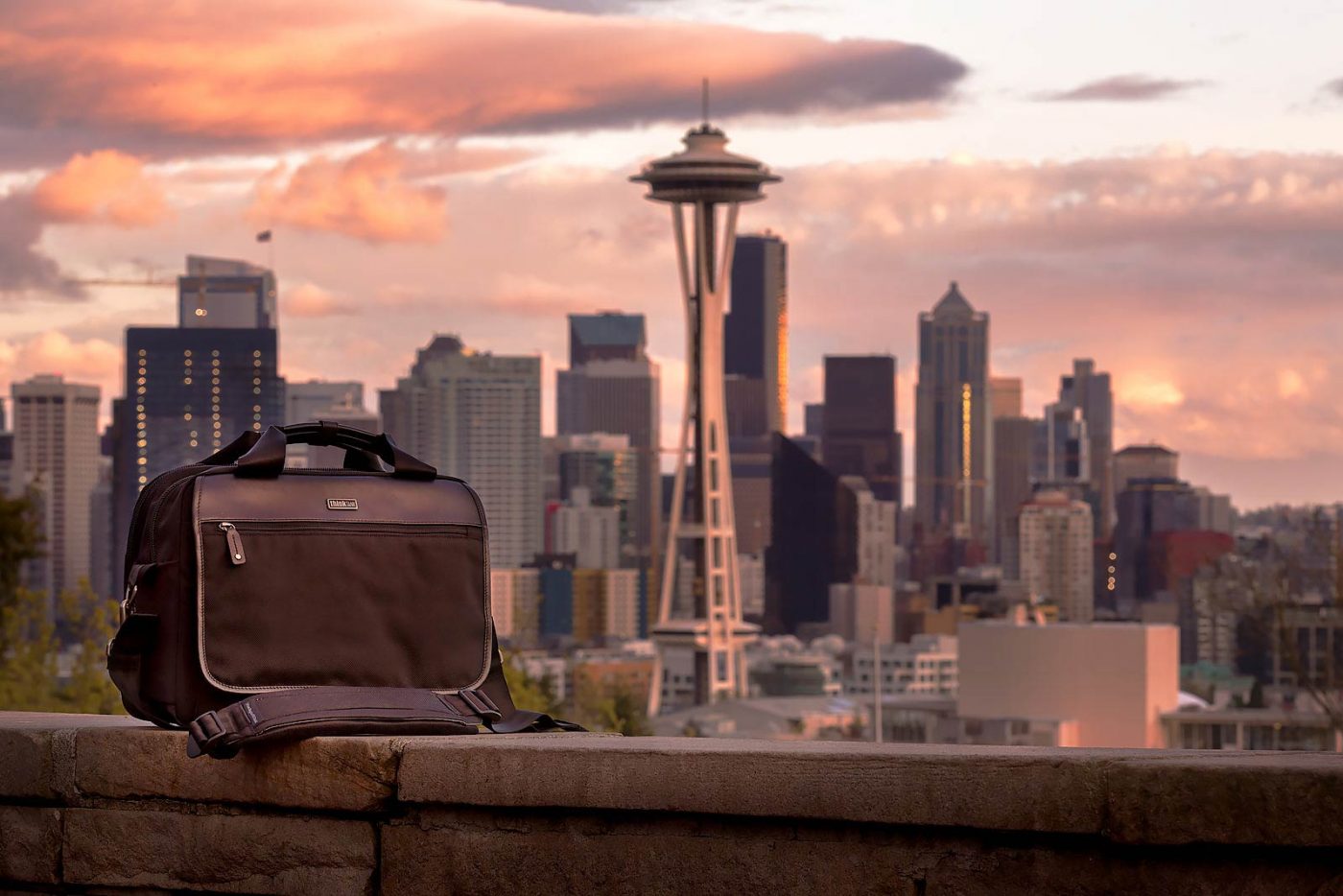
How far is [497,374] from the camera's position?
647 ft

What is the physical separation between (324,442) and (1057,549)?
18591 cm

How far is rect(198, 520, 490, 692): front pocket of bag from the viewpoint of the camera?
3.65 metres

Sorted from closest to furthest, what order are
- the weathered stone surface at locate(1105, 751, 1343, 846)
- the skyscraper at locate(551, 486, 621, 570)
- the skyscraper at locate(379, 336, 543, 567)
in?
the weathered stone surface at locate(1105, 751, 1343, 846), the skyscraper at locate(379, 336, 543, 567), the skyscraper at locate(551, 486, 621, 570)

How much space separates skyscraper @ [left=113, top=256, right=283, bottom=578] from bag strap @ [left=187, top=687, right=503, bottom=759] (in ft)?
549

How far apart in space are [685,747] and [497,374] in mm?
194704

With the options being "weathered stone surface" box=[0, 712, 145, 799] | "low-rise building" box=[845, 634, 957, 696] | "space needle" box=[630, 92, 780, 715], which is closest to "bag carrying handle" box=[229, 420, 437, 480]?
"weathered stone surface" box=[0, 712, 145, 799]

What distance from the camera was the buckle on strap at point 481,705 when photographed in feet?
12.4

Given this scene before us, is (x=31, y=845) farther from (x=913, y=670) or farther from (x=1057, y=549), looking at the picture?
(x=1057, y=549)

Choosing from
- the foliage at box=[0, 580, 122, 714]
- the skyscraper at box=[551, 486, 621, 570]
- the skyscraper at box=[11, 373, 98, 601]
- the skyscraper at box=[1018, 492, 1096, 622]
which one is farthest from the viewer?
the skyscraper at box=[551, 486, 621, 570]

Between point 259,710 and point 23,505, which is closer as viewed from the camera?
point 259,710

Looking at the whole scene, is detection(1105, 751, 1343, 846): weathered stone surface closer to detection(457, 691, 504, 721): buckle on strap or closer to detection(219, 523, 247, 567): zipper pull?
detection(457, 691, 504, 721): buckle on strap

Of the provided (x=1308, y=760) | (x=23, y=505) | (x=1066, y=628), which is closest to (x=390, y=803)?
(x=1308, y=760)

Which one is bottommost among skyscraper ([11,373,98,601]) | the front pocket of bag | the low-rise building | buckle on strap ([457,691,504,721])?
the low-rise building

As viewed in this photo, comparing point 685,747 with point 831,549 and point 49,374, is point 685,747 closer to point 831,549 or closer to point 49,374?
point 49,374
